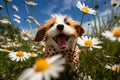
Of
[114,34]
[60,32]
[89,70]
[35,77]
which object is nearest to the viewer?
[35,77]

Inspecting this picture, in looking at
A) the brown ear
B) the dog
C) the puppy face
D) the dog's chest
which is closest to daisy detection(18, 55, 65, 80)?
the dog

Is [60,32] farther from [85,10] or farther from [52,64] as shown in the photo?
[52,64]

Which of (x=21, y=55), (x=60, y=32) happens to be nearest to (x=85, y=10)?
(x=60, y=32)

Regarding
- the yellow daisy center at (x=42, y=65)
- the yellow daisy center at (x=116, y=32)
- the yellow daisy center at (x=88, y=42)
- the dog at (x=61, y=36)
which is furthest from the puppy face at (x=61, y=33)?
the yellow daisy center at (x=42, y=65)

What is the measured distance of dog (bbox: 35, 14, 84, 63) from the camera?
2756mm

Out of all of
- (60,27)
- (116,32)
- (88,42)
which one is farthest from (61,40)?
(116,32)

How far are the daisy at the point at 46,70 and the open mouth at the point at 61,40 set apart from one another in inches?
65.8

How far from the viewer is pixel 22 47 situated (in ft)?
17.0

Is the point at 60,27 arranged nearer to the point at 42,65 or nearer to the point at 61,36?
the point at 61,36

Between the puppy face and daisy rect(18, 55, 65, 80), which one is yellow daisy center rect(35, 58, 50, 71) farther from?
the puppy face

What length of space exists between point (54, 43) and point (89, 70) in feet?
1.58

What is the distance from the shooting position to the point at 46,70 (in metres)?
0.96

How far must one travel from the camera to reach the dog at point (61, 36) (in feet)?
9.04

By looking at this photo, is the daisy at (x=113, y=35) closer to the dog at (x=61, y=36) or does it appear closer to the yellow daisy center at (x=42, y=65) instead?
the yellow daisy center at (x=42, y=65)
